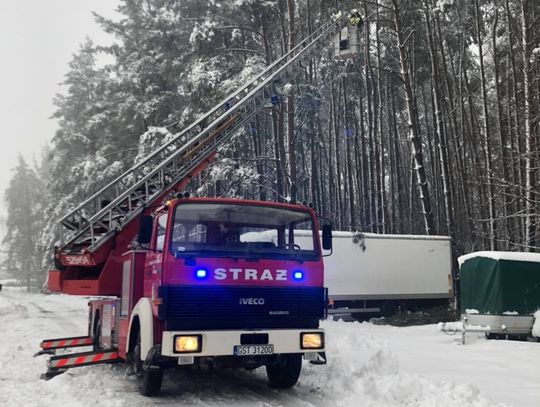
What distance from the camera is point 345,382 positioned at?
776 cm

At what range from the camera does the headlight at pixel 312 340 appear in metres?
7.04

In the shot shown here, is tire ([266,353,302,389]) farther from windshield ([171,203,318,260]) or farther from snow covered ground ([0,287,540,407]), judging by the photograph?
A: windshield ([171,203,318,260])

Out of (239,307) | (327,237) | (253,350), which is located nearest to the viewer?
(253,350)

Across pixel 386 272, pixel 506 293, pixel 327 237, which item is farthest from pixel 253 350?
pixel 386 272

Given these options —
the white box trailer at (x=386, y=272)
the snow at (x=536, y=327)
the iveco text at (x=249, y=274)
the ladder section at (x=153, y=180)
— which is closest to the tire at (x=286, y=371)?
the iveco text at (x=249, y=274)

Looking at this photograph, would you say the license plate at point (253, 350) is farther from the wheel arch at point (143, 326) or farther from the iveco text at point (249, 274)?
the wheel arch at point (143, 326)

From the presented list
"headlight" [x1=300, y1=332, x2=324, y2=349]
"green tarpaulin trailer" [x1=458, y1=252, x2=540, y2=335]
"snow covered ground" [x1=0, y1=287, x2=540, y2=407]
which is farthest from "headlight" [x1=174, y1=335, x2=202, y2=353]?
"green tarpaulin trailer" [x1=458, y1=252, x2=540, y2=335]

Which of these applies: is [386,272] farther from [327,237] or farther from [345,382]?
[327,237]

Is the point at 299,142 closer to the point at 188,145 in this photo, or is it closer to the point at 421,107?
the point at 421,107

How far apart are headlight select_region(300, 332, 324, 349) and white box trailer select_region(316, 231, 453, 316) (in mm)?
10423

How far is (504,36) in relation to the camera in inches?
953

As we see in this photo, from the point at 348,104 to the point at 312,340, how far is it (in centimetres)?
2716

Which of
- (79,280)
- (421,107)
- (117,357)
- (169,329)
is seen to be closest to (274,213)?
(169,329)

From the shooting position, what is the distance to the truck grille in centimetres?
657
